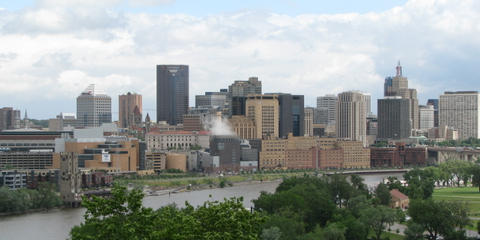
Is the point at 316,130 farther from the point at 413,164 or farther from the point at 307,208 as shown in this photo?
the point at 307,208

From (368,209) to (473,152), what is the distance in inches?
3582

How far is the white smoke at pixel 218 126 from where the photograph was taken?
118419mm

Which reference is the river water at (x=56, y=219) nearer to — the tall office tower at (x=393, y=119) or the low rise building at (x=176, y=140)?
the low rise building at (x=176, y=140)

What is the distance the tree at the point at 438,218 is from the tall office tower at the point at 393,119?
117649 mm

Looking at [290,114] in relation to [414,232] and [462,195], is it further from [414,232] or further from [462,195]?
[414,232]

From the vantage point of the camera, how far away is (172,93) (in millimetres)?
168375

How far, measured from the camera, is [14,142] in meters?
102

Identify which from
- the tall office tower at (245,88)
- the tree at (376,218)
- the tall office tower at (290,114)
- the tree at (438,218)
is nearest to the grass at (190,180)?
the tall office tower at (290,114)

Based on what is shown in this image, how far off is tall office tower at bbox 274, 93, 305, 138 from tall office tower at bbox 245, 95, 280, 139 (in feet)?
6.83

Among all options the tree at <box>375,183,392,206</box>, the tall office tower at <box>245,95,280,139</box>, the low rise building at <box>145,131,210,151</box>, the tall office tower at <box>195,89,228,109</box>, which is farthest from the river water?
the tall office tower at <box>195,89,228,109</box>

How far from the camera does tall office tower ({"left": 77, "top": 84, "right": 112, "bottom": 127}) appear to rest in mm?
169000

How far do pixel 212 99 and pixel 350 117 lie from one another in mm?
31477

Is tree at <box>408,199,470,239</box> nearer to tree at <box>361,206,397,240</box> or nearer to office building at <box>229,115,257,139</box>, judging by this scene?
tree at <box>361,206,397,240</box>

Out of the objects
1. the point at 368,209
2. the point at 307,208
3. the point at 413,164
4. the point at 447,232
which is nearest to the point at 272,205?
the point at 307,208
